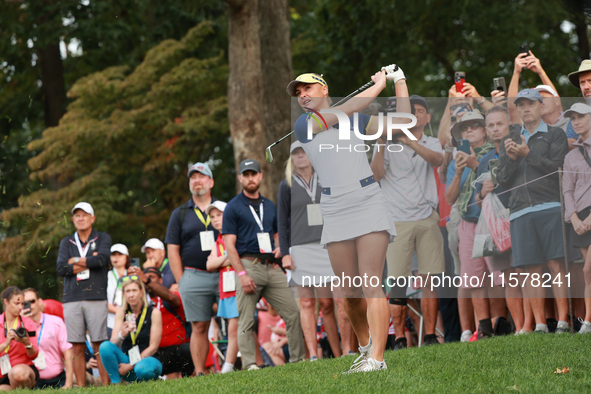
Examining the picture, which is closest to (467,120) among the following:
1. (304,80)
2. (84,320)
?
(304,80)

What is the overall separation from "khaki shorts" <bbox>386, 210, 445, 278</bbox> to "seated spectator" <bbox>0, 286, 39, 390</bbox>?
443 cm

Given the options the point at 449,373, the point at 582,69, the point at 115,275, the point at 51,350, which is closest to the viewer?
the point at 449,373

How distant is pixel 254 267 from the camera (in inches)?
413

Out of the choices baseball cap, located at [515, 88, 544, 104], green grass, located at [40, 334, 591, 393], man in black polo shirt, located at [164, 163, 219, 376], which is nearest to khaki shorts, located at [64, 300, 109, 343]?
man in black polo shirt, located at [164, 163, 219, 376]

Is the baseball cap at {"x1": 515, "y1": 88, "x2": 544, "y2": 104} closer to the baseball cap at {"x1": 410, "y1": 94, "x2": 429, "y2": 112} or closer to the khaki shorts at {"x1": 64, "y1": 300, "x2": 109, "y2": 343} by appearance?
the baseball cap at {"x1": 410, "y1": 94, "x2": 429, "y2": 112}

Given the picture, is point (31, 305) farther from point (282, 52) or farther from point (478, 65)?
point (478, 65)

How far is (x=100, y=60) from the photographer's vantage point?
79.9 ft

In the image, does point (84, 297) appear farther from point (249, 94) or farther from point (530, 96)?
point (249, 94)

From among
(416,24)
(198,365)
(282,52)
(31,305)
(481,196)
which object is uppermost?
(416,24)

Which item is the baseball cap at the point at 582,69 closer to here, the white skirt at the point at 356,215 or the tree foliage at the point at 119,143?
the white skirt at the point at 356,215

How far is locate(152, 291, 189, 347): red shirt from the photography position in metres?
10.9

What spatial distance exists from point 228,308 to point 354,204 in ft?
13.3

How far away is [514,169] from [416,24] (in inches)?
525

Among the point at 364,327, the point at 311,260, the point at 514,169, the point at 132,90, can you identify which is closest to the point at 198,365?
the point at 311,260
